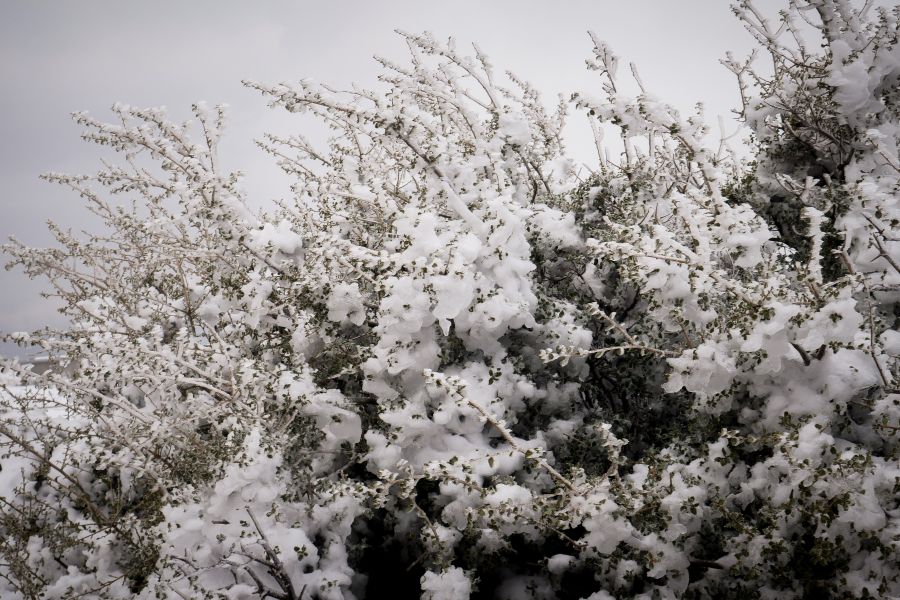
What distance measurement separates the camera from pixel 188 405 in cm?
485

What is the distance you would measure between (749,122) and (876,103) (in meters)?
0.78

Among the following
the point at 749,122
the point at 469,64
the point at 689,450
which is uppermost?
the point at 469,64

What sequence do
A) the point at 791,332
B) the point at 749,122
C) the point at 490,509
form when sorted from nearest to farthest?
1. the point at 791,332
2. the point at 490,509
3. the point at 749,122

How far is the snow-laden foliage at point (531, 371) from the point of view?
276 centimetres

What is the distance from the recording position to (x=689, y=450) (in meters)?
3.38

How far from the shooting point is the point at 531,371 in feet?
13.2

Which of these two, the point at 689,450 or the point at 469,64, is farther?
the point at 469,64

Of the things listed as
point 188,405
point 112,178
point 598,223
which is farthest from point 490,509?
point 112,178

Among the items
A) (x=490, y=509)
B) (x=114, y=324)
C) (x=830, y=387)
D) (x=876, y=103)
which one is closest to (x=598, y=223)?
(x=876, y=103)

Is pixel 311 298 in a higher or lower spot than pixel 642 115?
lower

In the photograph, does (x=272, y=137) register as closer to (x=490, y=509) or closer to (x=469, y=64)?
(x=469, y=64)

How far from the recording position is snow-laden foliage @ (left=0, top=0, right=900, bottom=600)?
2758 millimetres

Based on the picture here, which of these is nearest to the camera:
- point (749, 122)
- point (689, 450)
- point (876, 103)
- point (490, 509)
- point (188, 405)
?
point (490, 509)

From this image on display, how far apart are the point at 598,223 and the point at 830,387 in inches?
99.2
